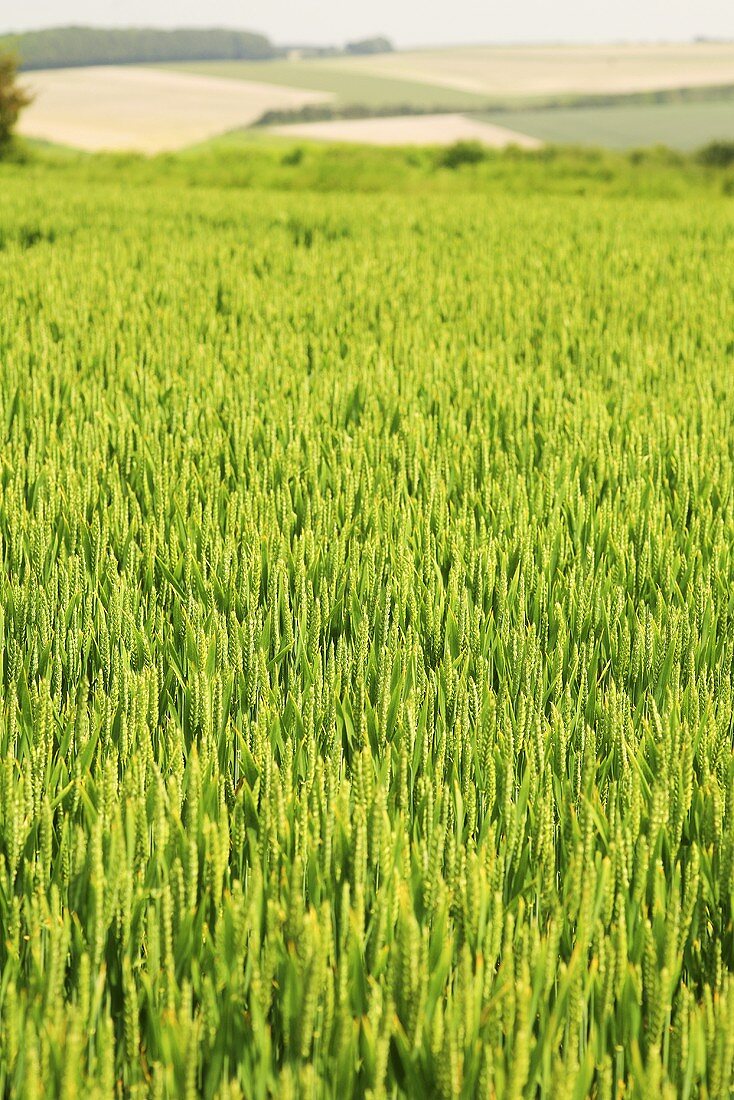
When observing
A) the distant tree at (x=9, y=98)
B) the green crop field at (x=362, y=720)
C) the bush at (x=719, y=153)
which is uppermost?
the distant tree at (x=9, y=98)

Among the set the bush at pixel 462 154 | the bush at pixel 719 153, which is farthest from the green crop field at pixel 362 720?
the bush at pixel 462 154

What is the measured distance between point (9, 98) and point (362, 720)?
26079 millimetres

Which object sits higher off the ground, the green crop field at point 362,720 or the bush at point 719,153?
the bush at point 719,153

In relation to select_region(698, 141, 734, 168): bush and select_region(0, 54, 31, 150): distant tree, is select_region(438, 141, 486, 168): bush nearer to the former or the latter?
select_region(698, 141, 734, 168): bush

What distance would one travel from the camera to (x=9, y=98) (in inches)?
945

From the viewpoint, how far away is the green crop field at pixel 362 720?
101 cm

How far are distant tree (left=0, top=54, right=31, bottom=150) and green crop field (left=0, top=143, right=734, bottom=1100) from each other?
22.0 metres

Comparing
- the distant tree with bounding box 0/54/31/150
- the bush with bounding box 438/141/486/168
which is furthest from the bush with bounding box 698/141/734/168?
the distant tree with bounding box 0/54/31/150

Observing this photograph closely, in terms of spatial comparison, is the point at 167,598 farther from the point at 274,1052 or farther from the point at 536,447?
the point at 536,447

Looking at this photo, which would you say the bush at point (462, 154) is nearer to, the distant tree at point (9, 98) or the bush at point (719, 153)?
the bush at point (719, 153)

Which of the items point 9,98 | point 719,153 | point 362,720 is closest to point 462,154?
point 719,153

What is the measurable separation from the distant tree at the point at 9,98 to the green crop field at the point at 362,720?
21976 mm

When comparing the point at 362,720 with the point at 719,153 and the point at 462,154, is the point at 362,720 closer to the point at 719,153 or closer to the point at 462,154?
the point at 719,153

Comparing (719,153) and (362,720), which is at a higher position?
(719,153)
